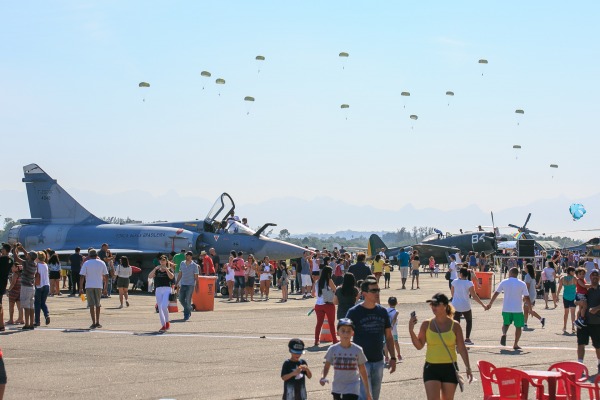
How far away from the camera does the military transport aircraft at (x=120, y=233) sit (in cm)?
3469

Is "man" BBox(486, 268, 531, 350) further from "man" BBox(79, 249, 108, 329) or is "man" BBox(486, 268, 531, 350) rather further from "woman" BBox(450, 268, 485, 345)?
"man" BBox(79, 249, 108, 329)

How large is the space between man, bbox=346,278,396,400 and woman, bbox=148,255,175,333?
365 inches

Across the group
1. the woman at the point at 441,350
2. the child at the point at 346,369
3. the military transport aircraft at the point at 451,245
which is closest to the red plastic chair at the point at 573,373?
the woman at the point at 441,350

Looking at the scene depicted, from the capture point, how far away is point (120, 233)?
118 feet

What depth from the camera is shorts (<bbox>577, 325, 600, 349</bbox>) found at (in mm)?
13484

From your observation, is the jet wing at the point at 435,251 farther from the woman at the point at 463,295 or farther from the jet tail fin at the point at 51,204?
the woman at the point at 463,295

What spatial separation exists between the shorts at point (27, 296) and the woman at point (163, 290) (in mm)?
2512

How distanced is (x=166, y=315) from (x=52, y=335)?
2284mm

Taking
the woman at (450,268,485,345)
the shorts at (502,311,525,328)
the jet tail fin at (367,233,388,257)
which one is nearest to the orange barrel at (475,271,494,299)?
the woman at (450,268,485,345)

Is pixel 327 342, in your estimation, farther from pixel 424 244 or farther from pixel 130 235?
pixel 424 244

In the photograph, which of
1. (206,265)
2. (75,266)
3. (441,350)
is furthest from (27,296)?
(441,350)

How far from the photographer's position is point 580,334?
13727mm

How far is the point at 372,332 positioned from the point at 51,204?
31522 millimetres

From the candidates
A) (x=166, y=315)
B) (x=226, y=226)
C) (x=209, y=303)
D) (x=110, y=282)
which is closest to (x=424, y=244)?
(x=226, y=226)
